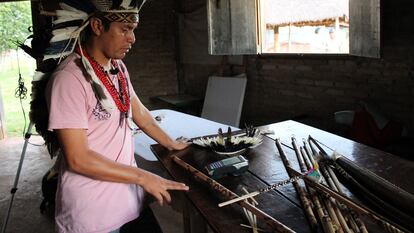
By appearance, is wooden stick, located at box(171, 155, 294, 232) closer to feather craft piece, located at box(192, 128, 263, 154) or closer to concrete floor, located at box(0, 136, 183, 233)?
feather craft piece, located at box(192, 128, 263, 154)

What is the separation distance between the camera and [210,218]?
1090mm

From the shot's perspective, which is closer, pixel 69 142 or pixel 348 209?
pixel 348 209

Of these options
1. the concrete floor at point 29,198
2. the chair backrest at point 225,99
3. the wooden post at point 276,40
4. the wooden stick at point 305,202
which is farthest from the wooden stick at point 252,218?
the wooden post at point 276,40

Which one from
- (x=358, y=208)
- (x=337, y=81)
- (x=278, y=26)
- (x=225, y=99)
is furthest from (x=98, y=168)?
(x=225, y=99)

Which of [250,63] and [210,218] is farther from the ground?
[250,63]

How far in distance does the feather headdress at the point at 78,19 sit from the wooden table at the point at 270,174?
44 centimetres

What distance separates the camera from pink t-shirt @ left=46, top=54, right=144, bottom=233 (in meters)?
1.19

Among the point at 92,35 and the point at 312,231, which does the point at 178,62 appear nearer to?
the point at 92,35

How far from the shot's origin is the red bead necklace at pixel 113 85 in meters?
1.31

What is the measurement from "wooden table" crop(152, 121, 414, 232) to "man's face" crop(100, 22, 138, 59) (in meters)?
0.52

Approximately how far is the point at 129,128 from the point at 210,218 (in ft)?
1.78

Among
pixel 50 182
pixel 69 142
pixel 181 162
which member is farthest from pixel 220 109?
pixel 69 142

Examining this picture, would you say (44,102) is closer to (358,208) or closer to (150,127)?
(150,127)

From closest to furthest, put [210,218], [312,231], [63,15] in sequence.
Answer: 1. [312,231]
2. [210,218]
3. [63,15]
